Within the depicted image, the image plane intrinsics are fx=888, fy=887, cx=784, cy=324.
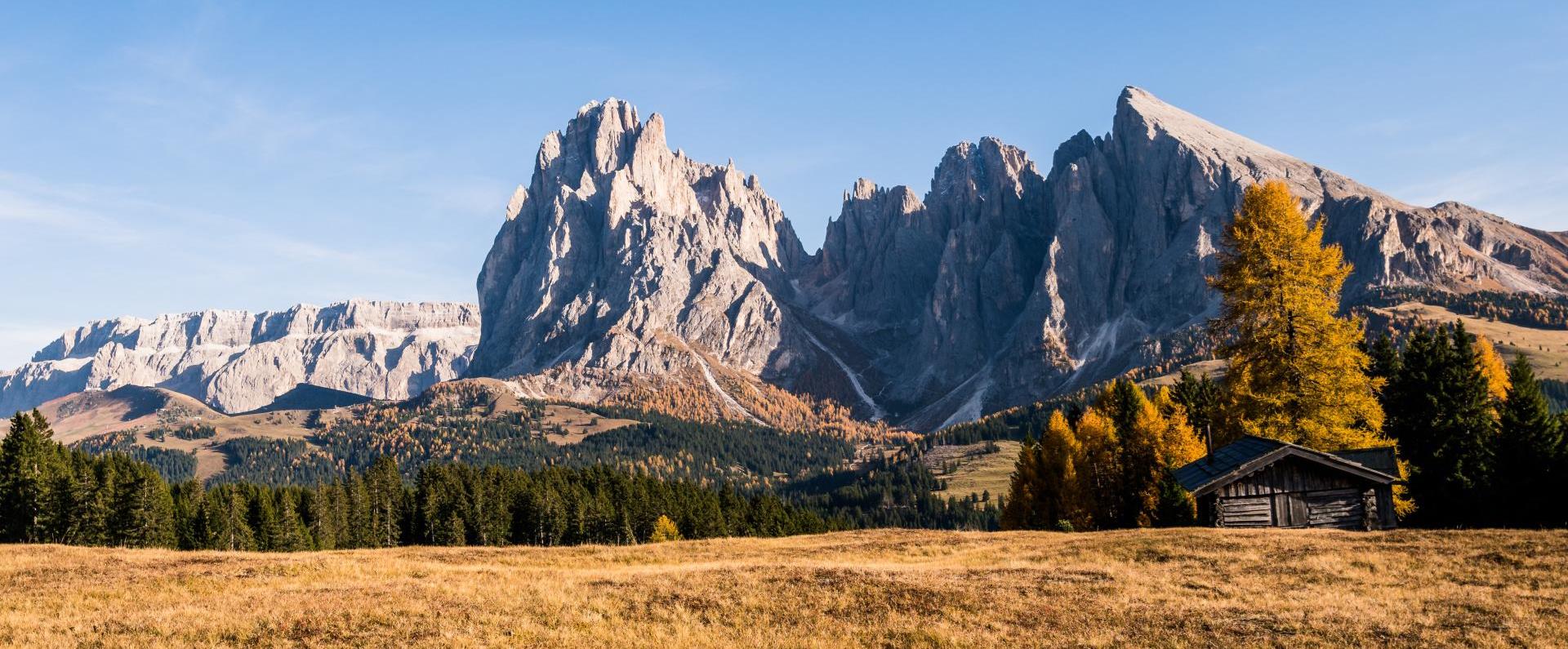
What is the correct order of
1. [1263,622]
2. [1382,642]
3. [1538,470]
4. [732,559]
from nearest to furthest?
[1382,642] → [1263,622] → [732,559] → [1538,470]

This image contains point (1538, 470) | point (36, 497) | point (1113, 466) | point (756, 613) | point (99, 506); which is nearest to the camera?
point (756, 613)

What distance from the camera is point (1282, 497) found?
4162cm

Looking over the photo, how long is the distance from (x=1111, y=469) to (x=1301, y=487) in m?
23.0

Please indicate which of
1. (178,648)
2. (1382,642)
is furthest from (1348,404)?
(178,648)

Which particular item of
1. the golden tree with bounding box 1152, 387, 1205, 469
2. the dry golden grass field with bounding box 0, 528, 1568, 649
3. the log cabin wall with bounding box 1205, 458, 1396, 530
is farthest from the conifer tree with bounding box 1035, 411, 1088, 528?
the dry golden grass field with bounding box 0, 528, 1568, 649

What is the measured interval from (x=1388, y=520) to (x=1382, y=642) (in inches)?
1084

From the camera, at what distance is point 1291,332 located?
4175 centimetres

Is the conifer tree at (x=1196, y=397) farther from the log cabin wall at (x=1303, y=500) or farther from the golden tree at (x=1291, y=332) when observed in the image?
the log cabin wall at (x=1303, y=500)

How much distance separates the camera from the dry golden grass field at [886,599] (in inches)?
758

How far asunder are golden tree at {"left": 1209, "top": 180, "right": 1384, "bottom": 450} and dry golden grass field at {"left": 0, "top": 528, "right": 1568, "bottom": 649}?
8.71 m

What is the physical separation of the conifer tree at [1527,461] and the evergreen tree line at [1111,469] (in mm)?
14374

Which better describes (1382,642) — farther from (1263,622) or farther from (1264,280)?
(1264,280)

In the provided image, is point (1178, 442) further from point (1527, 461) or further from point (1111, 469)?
point (1527, 461)

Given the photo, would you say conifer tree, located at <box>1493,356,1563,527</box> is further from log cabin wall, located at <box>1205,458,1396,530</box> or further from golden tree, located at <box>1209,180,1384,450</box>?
log cabin wall, located at <box>1205,458,1396,530</box>
